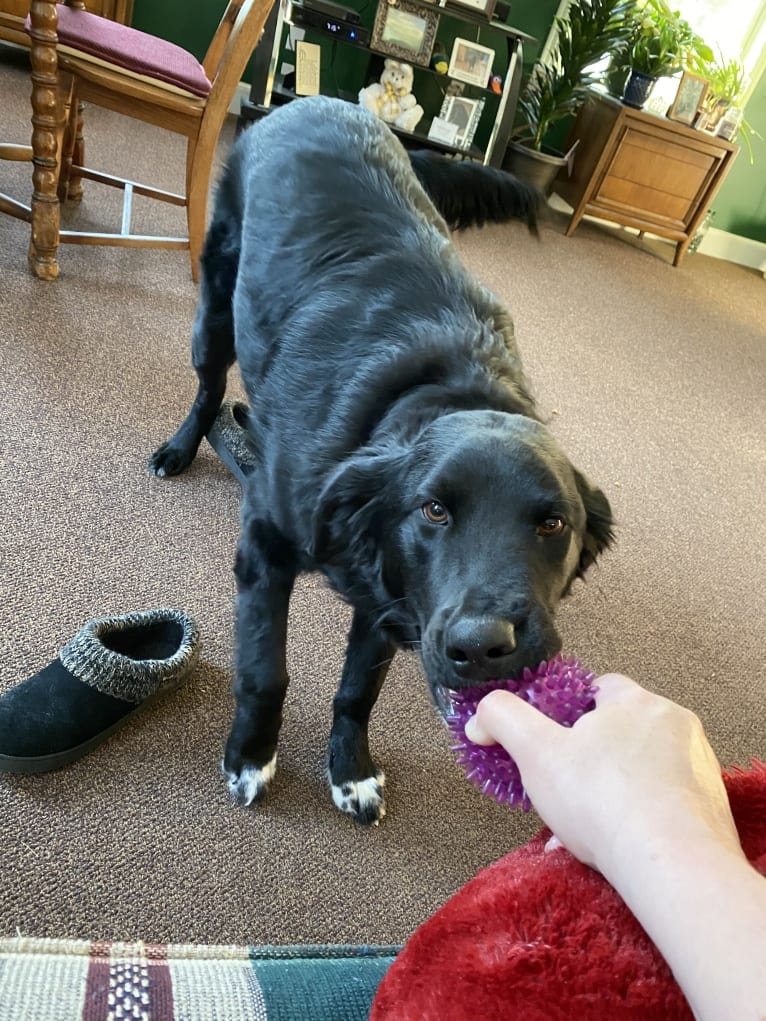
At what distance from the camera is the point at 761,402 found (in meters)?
3.71

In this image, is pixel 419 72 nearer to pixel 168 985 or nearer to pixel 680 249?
pixel 680 249

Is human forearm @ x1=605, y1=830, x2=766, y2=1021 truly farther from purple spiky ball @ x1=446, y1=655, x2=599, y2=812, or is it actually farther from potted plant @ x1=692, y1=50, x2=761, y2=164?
potted plant @ x1=692, y1=50, x2=761, y2=164

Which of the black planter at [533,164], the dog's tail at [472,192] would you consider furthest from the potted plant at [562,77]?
the dog's tail at [472,192]

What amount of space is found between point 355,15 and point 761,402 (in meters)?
3.18

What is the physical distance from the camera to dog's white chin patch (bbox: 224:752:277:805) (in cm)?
131

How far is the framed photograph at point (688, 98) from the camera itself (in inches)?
194

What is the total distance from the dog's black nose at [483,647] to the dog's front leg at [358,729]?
44cm

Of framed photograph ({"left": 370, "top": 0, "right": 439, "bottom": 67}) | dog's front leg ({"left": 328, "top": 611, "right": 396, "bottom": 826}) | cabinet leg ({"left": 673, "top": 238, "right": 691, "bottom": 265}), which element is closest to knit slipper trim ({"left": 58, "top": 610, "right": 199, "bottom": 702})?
dog's front leg ({"left": 328, "top": 611, "right": 396, "bottom": 826})

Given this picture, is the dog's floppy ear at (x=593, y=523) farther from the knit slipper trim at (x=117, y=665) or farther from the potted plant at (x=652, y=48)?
the potted plant at (x=652, y=48)

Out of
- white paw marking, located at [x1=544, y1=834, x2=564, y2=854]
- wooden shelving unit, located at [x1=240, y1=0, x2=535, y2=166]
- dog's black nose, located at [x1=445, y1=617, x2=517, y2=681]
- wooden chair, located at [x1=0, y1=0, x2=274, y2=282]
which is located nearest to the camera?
white paw marking, located at [x1=544, y1=834, x2=564, y2=854]

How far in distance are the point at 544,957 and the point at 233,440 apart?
5.40ft

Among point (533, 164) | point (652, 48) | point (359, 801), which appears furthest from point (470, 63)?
point (359, 801)

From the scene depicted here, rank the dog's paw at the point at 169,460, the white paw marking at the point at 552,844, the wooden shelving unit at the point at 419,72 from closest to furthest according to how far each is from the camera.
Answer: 1. the white paw marking at the point at 552,844
2. the dog's paw at the point at 169,460
3. the wooden shelving unit at the point at 419,72

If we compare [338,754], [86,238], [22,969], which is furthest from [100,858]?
[86,238]
